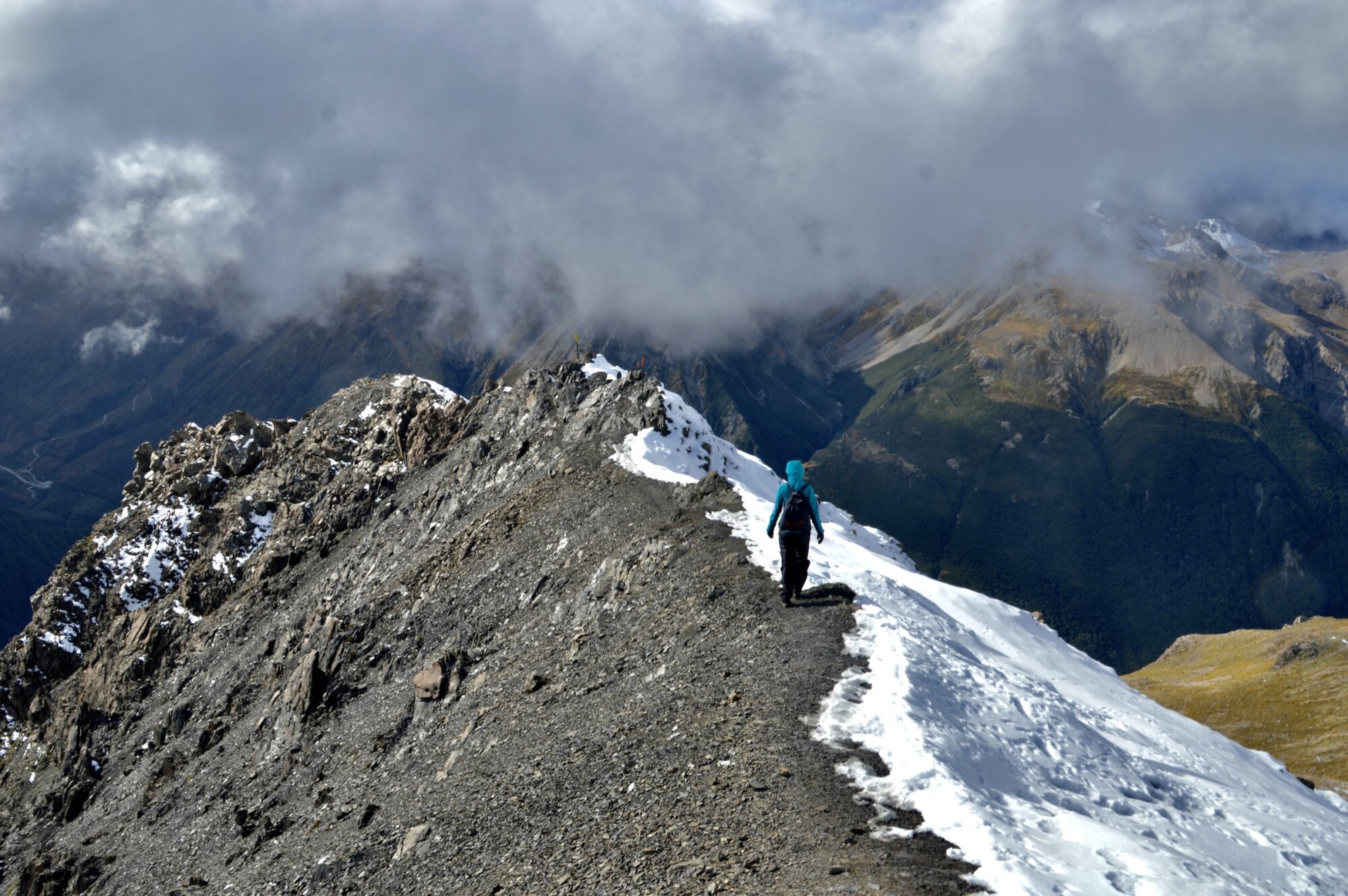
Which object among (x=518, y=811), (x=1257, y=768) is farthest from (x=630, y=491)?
(x=1257, y=768)

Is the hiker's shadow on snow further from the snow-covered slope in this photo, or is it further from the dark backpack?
the dark backpack

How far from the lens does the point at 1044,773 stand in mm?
22734

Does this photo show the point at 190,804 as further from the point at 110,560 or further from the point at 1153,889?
the point at 110,560

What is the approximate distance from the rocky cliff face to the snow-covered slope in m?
1.11

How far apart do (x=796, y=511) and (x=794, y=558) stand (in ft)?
7.07

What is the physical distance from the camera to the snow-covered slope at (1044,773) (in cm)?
1802

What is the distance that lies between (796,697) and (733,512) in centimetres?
1854

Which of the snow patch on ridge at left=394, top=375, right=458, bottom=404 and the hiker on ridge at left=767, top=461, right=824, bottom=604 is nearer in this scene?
the hiker on ridge at left=767, top=461, right=824, bottom=604

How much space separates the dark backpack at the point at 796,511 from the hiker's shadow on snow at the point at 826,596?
3355mm

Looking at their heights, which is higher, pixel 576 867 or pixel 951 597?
pixel 951 597

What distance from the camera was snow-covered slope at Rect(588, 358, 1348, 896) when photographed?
59.1ft

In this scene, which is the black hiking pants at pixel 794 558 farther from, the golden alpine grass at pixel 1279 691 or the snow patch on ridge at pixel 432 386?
the snow patch on ridge at pixel 432 386

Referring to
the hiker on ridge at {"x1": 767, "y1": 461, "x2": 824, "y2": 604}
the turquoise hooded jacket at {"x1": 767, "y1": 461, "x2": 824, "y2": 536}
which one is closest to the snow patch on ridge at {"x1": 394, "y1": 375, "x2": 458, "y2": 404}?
the hiker on ridge at {"x1": 767, "y1": 461, "x2": 824, "y2": 604}

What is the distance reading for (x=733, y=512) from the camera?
42156 millimetres
